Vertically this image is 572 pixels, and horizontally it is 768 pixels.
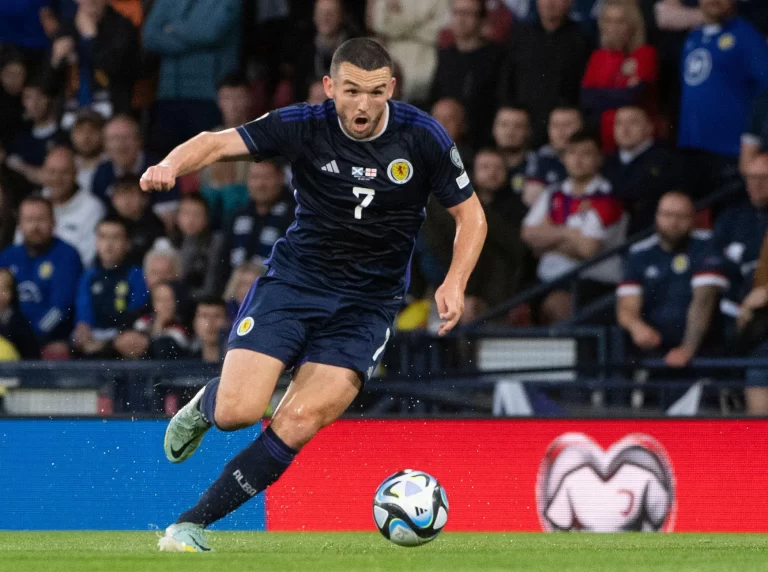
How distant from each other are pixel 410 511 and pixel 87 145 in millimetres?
7251

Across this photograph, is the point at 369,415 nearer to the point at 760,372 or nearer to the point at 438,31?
the point at 760,372

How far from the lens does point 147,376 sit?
9.56 m

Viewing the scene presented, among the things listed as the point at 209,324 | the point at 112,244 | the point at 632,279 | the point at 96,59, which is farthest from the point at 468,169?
the point at 96,59

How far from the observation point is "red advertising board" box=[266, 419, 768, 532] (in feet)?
29.7

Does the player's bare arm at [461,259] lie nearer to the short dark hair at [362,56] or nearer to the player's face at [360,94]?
the player's face at [360,94]

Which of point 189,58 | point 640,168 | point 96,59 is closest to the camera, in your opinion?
point 640,168

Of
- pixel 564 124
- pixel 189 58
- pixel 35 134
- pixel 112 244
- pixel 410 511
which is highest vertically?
pixel 189 58

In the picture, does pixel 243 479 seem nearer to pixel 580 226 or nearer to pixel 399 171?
pixel 399 171

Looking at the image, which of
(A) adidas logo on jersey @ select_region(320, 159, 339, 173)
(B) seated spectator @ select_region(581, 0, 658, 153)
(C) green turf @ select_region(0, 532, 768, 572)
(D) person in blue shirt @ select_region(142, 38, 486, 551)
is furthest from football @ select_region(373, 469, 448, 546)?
(B) seated spectator @ select_region(581, 0, 658, 153)

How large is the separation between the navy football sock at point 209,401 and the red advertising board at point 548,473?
96.7 inches

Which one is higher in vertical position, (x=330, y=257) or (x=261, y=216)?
(x=261, y=216)

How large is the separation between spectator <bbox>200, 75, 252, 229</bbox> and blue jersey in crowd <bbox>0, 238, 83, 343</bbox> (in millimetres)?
1156

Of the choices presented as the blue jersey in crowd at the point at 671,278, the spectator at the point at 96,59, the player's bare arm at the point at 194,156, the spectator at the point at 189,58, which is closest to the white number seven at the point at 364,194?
the player's bare arm at the point at 194,156

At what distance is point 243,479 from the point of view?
666 cm
